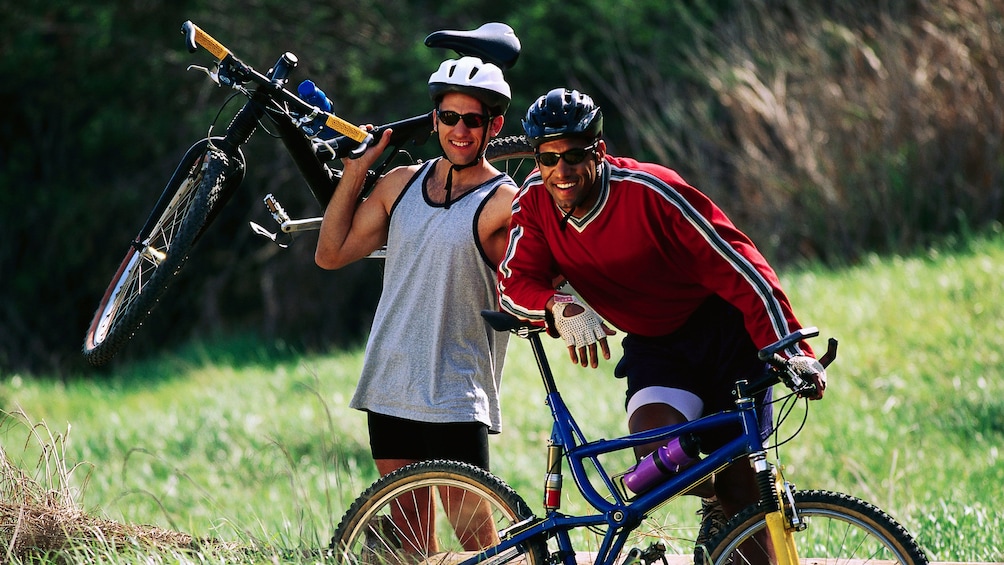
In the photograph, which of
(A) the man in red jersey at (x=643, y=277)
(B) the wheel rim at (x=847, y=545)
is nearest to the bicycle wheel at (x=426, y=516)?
(A) the man in red jersey at (x=643, y=277)

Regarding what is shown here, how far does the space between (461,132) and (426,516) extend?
121 centimetres

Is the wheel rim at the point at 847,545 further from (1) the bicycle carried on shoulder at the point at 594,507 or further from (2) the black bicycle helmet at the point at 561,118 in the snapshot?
(2) the black bicycle helmet at the point at 561,118

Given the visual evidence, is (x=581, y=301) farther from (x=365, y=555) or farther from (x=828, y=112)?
(x=828, y=112)

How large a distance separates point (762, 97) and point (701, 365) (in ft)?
29.2

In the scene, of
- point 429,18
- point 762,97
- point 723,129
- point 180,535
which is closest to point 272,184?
point 429,18

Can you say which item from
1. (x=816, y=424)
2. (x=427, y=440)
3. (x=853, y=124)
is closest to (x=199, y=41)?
(x=427, y=440)

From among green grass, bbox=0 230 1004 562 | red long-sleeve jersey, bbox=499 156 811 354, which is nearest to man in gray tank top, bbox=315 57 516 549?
red long-sleeve jersey, bbox=499 156 811 354

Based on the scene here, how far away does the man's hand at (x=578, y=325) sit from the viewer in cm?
365

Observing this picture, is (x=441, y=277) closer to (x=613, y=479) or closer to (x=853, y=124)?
(x=613, y=479)

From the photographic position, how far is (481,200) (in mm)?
4070

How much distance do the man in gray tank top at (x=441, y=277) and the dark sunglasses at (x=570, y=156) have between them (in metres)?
0.39

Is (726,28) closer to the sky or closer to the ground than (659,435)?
closer to the sky

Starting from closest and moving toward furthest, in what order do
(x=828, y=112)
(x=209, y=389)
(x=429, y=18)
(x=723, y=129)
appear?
(x=828, y=112) < (x=209, y=389) < (x=723, y=129) < (x=429, y=18)

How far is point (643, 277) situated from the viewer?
3.78m
